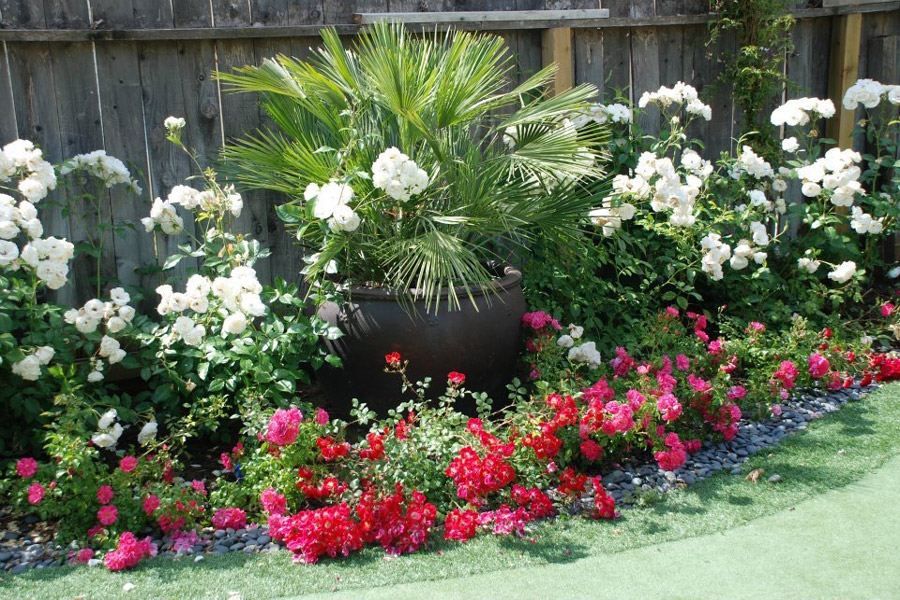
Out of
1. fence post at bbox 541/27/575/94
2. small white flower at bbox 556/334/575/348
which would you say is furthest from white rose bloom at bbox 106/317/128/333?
fence post at bbox 541/27/575/94

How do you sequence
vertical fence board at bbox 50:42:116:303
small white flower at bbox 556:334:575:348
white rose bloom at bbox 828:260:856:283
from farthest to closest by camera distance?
white rose bloom at bbox 828:260:856:283 < small white flower at bbox 556:334:575:348 < vertical fence board at bbox 50:42:116:303

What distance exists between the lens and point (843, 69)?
4.96 meters

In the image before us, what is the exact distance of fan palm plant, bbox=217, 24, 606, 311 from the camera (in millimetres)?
3102

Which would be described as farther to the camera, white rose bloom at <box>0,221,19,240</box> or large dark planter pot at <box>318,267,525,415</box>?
large dark planter pot at <box>318,267,525,415</box>

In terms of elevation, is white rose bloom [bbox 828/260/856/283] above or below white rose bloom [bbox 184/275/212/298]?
below

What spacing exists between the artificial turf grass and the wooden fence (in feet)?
4.98

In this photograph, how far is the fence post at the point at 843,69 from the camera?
Answer: 494 cm

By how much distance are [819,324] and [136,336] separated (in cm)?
322

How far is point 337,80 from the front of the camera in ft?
11.1

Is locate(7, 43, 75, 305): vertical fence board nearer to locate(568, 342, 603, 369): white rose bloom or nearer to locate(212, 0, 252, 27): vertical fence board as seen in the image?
locate(212, 0, 252, 27): vertical fence board

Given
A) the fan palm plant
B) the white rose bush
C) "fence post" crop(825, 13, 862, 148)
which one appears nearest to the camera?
the fan palm plant

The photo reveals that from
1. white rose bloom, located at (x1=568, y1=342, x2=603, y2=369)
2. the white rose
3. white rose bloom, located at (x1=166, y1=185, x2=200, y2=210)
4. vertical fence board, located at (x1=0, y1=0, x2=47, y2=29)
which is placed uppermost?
vertical fence board, located at (x1=0, y1=0, x2=47, y2=29)

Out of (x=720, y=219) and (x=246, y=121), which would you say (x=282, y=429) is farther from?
(x=720, y=219)

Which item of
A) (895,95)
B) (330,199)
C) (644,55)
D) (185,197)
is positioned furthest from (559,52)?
(185,197)
